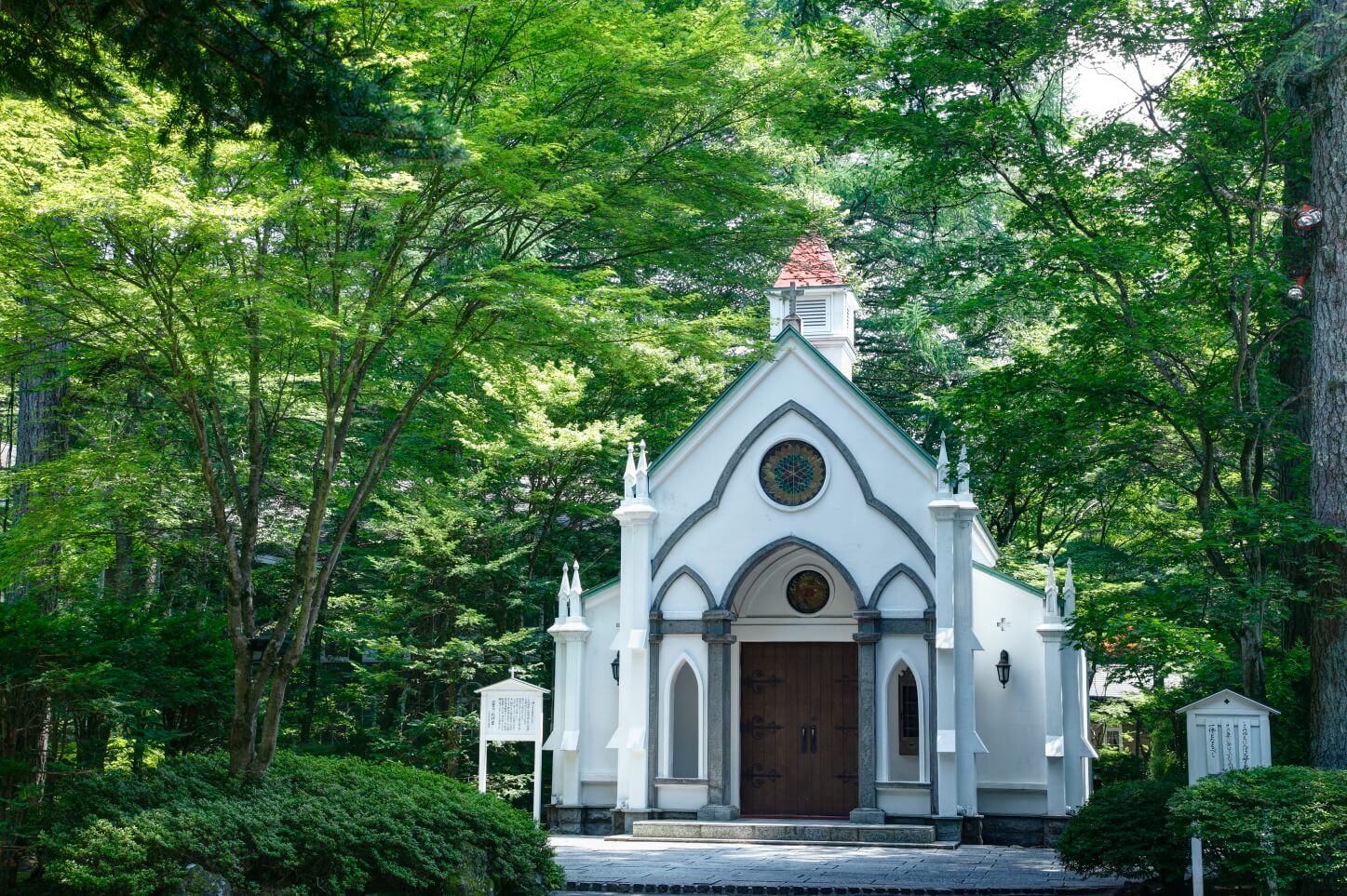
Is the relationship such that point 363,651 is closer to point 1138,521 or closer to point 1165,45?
point 1138,521

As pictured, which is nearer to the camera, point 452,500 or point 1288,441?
point 1288,441

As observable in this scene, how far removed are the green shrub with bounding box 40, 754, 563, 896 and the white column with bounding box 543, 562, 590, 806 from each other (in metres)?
7.70

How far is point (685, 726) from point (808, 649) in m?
2.41

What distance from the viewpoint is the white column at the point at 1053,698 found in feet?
61.1

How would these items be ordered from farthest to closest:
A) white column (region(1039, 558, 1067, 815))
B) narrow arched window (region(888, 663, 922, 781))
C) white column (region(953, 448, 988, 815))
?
narrow arched window (region(888, 663, 922, 781)) < white column (region(1039, 558, 1067, 815)) < white column (region(953, 448, 988, 815))

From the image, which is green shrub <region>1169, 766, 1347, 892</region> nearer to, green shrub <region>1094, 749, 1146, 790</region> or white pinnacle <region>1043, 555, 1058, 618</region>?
white pinnacle <region>1043, 555, 1058, 618</region>

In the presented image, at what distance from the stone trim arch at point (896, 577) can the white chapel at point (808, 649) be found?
0.10 ft

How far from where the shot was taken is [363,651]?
83.2ft

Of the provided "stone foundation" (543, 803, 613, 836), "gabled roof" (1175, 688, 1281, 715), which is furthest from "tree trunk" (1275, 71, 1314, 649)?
"stone foundation" (543, 803, 613, 836)

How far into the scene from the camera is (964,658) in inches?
727

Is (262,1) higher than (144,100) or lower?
lower

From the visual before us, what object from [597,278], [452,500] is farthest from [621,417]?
[597,278]

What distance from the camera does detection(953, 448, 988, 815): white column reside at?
18.2m

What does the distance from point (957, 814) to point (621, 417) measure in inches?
410
